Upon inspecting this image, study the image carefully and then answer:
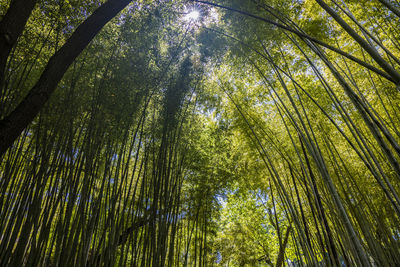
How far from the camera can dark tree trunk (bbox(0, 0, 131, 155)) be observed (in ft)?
3.51

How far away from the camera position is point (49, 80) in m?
1.20

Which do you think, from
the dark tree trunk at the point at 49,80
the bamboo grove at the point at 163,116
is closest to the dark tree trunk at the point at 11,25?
the bamboo grove at the point at 163,116

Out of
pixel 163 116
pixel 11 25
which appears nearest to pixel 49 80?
pixel 11 25

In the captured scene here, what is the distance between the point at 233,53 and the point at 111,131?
7.37ft

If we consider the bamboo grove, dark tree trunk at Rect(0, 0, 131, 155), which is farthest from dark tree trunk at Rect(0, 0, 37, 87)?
dark tree trunk at Rect(0, 0, 131, 155)

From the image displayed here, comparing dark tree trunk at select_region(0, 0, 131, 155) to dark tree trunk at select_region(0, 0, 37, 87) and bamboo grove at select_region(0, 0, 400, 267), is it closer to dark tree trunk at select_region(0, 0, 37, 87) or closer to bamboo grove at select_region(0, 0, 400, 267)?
bamboo grove at select_region(0, 0, 400, 267)

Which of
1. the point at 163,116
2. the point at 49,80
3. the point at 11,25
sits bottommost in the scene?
the point at 49,80

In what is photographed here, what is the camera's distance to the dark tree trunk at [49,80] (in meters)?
1.07

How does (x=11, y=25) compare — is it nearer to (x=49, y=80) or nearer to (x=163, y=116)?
(x=49, y=80)

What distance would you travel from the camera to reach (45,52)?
9.68ft

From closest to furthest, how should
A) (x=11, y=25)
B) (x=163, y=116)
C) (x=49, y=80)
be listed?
(x=11, y=25)
(x=49, y=80)
(x=163, y=116)

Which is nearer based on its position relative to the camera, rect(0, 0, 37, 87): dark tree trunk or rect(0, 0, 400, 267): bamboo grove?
rect(0, 0, 37, 87): dark tree trunk

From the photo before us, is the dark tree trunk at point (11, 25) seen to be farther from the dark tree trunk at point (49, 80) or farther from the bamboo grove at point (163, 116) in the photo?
the dark tree trunk at point (49, 80)

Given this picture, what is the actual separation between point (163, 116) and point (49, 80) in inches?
78.1
